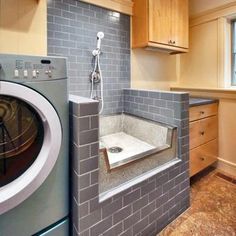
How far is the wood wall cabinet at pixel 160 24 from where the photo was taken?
1853 millimetres

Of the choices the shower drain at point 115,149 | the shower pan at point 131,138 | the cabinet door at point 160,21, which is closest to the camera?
the shower pan at point 131,138

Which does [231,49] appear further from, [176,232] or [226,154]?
[176,232]

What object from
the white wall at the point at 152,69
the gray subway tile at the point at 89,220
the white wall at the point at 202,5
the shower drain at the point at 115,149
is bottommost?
the gray subway tile at the point at 89,220

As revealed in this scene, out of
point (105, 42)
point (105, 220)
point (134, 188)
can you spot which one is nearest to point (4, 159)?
point (105, 220)

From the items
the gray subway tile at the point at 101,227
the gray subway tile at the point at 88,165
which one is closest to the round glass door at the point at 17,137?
the gray subway tile at the point at 88,165

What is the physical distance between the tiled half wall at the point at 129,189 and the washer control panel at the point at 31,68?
6.8 inches

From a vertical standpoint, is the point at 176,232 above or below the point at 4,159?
below

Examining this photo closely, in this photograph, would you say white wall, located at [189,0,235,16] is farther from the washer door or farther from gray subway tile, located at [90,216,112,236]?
gray subway tile, located at [90,216,112,236]

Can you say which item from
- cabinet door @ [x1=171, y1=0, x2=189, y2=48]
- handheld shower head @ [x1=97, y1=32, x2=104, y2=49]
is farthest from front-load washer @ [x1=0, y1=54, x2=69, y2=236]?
cabinet door @ [x1=171, y1=0, x2=189, y2=48]

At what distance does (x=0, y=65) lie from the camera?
78cm

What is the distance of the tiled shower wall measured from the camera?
5.28 feet

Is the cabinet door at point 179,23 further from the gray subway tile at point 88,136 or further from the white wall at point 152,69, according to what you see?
the gray subway tile at point 88,136

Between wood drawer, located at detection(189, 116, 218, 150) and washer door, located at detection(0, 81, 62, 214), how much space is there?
4.40ft

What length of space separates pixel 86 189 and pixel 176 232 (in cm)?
80
